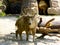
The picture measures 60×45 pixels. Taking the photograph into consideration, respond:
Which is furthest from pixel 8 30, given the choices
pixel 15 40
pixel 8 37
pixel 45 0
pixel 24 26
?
pixel 45 0

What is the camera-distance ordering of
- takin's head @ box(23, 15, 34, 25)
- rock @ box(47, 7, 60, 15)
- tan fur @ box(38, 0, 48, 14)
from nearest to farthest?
1. takin's head @ box(23, 15, 34, 25)
2. rock @ box(47, 7, 60, 15)
3. tan fur @ box(38, 0, 48, 14)

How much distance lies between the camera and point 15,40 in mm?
6043

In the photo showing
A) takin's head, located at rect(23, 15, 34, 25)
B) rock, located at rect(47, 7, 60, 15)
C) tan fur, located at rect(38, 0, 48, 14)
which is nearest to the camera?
takin's head, located at rect(23, 15, 34, 25)

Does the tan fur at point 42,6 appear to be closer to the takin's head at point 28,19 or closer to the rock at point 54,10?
the rock at point 54,10

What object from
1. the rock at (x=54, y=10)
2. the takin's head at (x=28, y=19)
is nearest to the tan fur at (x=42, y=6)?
the rock at (x=54, y=10)

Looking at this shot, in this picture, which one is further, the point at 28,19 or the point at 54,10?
the point at 54,10

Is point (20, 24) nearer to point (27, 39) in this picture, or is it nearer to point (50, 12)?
point (27, 39)

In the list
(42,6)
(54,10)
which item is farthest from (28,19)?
(42,6)

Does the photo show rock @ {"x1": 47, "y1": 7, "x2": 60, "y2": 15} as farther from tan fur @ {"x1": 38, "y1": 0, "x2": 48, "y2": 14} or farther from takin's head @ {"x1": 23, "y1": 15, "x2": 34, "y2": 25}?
takin's head @ {"x1": 23, "y1": 15, "x2": 34, "y2": 25}

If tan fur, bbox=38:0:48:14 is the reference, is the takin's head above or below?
above

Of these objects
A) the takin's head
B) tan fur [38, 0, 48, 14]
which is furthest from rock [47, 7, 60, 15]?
the takin's head

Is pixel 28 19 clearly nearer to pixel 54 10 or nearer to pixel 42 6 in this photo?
pixel 54 10

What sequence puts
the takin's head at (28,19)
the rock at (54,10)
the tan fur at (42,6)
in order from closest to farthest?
the takin's head at (28,19) < the rock at (54,10) < the tan fur at (42,6)

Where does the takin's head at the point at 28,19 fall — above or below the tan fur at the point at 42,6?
above
